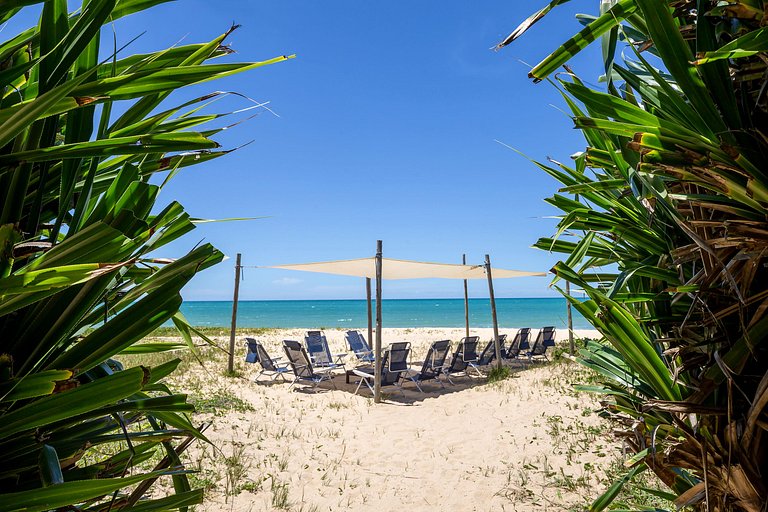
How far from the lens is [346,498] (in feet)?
12.1

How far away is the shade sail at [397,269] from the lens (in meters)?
9.49

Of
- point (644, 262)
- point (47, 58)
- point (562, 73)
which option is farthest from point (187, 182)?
point (644, 262)

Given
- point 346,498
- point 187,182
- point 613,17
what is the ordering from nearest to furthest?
point 613,17, point 187,182, point 346,498

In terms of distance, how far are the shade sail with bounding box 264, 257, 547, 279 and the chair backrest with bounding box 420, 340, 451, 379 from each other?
1.87 metres

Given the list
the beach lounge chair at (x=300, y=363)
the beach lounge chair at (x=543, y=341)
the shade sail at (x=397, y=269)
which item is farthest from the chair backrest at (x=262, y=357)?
the beach lounge chair at (x=543, y=341)

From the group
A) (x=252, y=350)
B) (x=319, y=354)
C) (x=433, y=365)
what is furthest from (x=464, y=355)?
(x=252, y=350)

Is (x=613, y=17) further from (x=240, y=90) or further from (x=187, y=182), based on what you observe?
(x=187, y=182)

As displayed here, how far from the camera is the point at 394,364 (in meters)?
7.77

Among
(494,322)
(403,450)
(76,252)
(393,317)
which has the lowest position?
(393,317)

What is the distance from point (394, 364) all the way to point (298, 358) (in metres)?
1.77

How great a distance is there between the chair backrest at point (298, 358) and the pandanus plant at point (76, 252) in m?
7.33

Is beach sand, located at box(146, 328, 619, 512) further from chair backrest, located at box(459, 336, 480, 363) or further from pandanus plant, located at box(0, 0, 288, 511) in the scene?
pandanus plant, located at box(0, 0, 288, 511)

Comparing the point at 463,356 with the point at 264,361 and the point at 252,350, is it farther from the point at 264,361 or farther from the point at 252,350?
the point at 252,350

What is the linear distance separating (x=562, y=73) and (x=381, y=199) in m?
41.5
